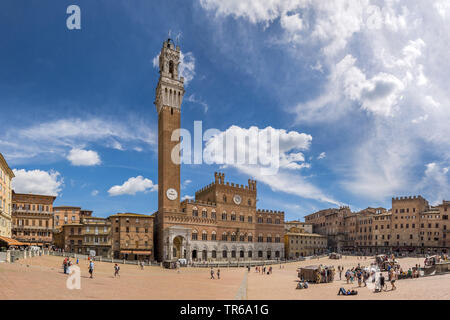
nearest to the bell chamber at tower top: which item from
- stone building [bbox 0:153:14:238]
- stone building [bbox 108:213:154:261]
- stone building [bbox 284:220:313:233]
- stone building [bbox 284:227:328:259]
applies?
stone building [bbox 108:213:154:261]

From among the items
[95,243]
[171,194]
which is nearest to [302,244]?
[171,194]

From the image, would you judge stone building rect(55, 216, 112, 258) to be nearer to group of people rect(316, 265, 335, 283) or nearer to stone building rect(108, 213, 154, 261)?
stone building rect(108, 213, 154, 261)

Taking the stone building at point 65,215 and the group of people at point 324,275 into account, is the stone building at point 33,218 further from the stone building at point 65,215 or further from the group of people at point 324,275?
the group of people at point 324,275

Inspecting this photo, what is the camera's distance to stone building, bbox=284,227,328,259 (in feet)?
311

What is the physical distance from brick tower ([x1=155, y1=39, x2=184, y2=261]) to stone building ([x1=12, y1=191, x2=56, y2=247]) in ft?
81.9

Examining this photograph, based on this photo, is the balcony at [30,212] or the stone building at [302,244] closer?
the balcony at [30,212]

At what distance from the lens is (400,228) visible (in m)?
97.7

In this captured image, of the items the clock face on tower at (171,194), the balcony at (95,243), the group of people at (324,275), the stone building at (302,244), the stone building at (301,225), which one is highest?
the clock face on tower at (171,194)

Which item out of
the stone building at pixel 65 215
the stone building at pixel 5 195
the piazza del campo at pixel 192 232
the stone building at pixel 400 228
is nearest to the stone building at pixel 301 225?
the stone building at pixel 400 228

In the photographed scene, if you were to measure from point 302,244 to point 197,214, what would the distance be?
37.0 meters

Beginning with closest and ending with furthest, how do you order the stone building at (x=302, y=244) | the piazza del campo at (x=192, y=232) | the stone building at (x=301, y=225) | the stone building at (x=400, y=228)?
the piazza del campo at (x=192, y=232), the stone building at (x=400, y=228), the stone building at (x=302, y=244), the stone building at (x=301, y=225)

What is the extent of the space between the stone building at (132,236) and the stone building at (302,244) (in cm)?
4045

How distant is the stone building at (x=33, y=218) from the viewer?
75938 mm
